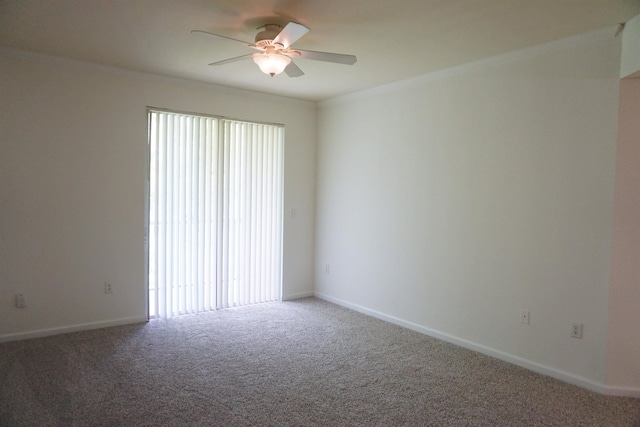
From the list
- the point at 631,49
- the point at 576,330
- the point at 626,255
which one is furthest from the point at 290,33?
the point at 576,330

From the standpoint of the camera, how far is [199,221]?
4.77 m

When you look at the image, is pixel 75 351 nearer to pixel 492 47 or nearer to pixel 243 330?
pixel 243 330

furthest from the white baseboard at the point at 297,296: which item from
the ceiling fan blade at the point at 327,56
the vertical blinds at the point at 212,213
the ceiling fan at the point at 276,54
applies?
the ceiling fan blade at the point at 327,56

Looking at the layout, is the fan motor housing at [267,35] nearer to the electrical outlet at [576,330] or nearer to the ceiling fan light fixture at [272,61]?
the ceiling fan light fixture at [272,61]

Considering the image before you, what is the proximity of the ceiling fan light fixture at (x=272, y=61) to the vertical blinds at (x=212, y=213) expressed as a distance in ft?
6.06

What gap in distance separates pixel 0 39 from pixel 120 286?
2.38m

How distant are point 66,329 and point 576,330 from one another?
4.39 meters

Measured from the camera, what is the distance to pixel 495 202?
12.1 feet

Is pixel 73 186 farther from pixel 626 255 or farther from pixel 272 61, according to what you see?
pixel 626 255

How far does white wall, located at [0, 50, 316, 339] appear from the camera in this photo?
379 cm

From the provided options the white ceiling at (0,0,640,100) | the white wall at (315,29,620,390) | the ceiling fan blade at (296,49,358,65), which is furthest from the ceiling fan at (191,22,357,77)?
the white wall at (315,29,620,390)

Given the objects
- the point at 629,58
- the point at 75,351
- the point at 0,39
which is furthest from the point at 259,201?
the point at 629,58

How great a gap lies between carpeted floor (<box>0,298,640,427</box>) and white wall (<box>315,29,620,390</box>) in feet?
1.20

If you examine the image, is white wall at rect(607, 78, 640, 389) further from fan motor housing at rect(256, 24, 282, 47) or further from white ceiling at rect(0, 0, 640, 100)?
fan motor housing at rect(256, 24, 282, 47)
